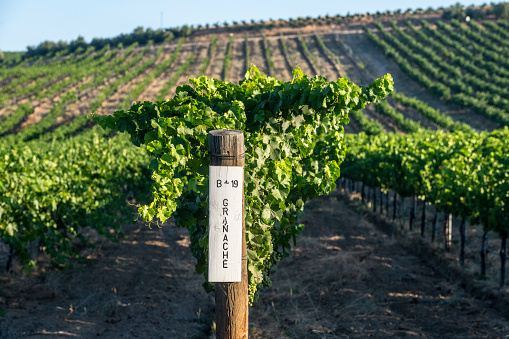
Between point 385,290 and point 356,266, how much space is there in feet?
4.39

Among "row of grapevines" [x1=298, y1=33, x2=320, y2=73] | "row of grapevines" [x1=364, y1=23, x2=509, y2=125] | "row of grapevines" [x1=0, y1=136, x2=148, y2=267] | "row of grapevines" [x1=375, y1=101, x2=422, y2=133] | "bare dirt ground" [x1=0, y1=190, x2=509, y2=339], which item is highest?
"row of grapevines" [x1=298, y1=33, x2=320, y2=73]

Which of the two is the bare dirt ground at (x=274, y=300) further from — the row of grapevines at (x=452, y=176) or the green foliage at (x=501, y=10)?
the green foliage at (x=501, y=10)

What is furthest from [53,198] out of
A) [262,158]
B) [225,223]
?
[225,223]

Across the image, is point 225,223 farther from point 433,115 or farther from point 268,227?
point 433,115

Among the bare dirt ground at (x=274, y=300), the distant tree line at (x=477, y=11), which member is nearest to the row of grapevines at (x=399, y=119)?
the bare dirt ground at (x=274, y=300)

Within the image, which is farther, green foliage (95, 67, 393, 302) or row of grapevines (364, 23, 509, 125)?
row of grapevines (364, 23, 509, 125)

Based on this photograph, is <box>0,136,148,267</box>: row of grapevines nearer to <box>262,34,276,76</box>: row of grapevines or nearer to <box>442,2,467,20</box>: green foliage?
<box>262,34,276,76</box>: row of grapevines

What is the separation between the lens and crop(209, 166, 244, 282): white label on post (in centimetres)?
343

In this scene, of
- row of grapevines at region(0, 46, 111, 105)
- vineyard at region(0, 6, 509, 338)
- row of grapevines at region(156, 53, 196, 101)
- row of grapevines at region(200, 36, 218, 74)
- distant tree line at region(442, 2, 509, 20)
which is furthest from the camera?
distant tree line at region(442, 2, 509, 20)

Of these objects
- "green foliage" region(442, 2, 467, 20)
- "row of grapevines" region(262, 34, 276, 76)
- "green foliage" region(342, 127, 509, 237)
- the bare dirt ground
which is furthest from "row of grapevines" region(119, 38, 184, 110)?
"green foliage" region(442, 2, 467, 20)

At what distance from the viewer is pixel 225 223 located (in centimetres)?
345

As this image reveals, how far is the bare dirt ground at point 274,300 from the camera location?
8.10 metres

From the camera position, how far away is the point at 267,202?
495cm

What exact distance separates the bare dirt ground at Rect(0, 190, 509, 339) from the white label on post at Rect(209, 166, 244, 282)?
4612 millimetres
